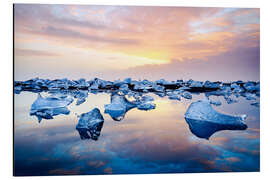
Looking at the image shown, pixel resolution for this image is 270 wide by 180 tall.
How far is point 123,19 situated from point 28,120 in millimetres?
1207

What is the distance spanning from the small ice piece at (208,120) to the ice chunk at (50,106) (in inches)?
45.9

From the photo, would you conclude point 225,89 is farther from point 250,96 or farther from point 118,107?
point 118,107

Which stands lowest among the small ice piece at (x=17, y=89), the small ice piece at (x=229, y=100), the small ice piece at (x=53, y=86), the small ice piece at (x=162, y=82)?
the small ice piece at (x=229, y=100)

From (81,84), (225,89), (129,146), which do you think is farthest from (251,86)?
(81,84)

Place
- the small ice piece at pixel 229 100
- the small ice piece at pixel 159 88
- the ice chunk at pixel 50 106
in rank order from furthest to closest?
the small ice piece at pixel 229 100
the small ice piece at pixel 159 88
the ice chunk at pixel 50 106

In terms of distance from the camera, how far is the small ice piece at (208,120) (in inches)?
76.9

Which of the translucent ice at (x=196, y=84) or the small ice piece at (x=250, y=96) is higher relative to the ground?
the translucent ice at (x=196, y=84)

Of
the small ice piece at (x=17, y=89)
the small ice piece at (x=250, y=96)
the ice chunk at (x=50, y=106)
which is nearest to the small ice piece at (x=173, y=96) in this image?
the small ice piece at (x=250, y=96)

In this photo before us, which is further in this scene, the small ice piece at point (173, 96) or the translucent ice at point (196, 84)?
the small ice piece at point (173, 96)

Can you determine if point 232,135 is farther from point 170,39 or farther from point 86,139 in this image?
point 86,139

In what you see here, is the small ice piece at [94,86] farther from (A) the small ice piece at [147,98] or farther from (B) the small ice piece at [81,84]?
(A) the small ice piece at [147,98]
